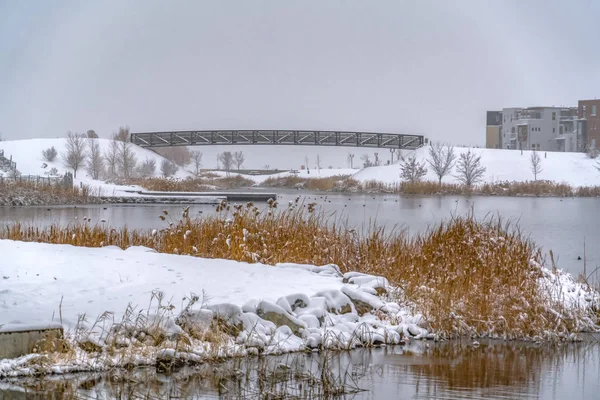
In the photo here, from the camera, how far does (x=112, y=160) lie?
64.2 m

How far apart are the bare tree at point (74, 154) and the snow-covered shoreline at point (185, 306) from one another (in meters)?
49.3

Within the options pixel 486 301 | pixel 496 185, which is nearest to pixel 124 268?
pixel 486 301

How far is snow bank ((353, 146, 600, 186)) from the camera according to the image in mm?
62156

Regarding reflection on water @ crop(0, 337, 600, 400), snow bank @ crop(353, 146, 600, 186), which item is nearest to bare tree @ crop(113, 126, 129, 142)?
snow bank @ crop(353, 146, 600, 186)

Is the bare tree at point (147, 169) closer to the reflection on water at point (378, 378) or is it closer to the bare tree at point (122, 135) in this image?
the bare tree at point (122, 135)

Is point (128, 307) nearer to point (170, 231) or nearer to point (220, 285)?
point (220, 285)

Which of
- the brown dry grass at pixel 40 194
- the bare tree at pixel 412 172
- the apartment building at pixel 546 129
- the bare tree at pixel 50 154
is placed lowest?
the brown dry grass at pixel 40 194

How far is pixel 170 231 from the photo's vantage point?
42.9 feet

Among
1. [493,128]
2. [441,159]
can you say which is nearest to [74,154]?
[441,159]

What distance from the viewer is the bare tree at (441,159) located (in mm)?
63312

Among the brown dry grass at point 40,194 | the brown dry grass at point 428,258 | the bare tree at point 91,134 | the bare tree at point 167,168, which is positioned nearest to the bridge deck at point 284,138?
the bare tree at point 167,168

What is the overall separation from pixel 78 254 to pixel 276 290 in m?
2.80

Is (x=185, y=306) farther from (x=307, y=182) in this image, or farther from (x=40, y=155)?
(x=307, y=182)

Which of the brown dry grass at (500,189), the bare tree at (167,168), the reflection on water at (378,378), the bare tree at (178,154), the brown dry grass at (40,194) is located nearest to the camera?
the reflection on water at (378,378)
